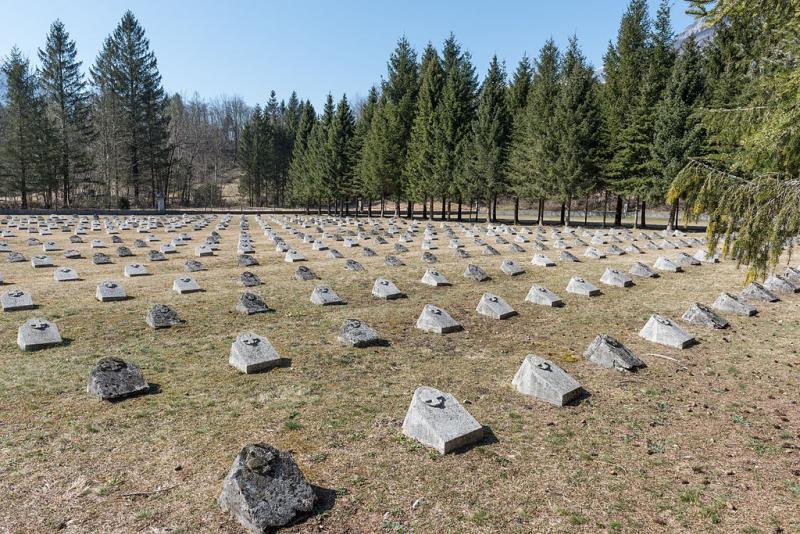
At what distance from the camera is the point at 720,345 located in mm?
7910

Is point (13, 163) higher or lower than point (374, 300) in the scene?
higher

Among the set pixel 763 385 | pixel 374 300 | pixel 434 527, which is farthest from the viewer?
pixel 374 300

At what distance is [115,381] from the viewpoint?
17.6 ft

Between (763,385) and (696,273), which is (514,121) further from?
(763,385)

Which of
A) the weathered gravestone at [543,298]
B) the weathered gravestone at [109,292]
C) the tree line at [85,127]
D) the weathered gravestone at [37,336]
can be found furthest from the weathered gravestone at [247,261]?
the tree line at [85,127]

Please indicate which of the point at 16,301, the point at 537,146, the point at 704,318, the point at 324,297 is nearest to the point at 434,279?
the point at 324,297

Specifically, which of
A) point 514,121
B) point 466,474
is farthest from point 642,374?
point 514,121

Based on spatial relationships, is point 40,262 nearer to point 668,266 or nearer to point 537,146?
point 668,266

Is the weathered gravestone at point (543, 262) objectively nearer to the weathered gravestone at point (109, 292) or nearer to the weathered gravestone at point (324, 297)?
the weathered gravestone at point (324, 297)

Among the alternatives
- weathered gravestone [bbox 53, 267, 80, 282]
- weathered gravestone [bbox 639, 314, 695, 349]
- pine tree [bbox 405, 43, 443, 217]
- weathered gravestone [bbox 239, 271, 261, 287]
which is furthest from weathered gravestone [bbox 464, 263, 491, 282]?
pine tree [bbox 405, 43, 443, 217]

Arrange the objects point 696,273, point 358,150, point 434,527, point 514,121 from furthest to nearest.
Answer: point 358,150
point 514,121
point 696,273
point 434,527

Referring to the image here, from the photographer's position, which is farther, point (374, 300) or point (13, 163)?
point (13, 163)

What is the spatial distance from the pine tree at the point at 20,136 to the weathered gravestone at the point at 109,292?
45.0 meters

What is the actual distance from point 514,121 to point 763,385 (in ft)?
120
